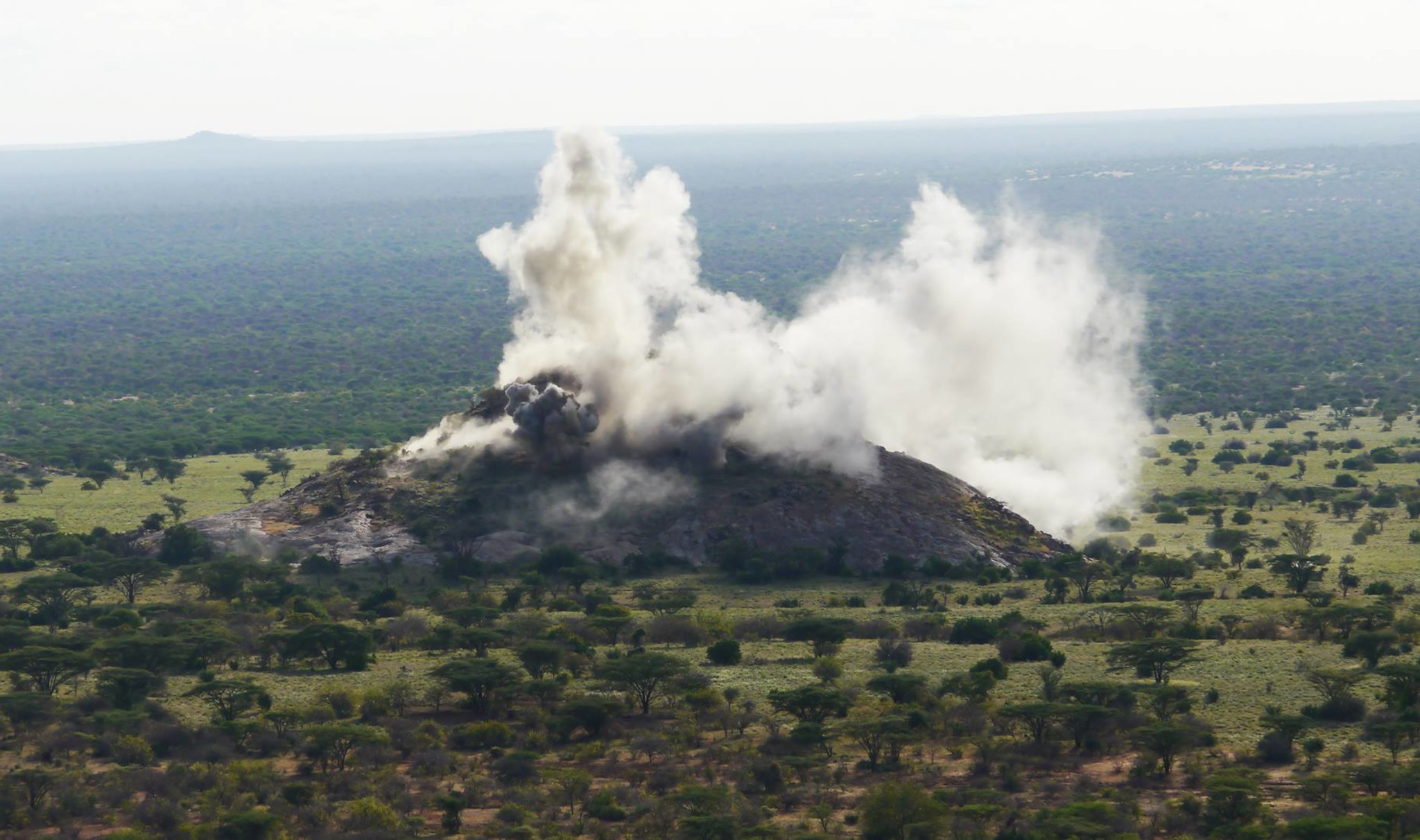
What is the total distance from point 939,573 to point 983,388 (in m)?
36.7

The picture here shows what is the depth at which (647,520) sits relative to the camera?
10169 centimetres

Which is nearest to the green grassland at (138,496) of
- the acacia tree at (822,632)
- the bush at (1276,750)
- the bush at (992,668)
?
the acacia tree at (822,632)

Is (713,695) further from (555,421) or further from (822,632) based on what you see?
(555,421)

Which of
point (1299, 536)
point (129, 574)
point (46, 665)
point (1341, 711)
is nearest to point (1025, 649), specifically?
point (1341, 711)

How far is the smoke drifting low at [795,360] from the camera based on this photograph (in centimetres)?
10581

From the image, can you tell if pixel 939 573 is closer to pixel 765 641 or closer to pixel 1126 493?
pixel 765 641

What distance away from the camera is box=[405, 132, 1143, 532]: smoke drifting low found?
106m

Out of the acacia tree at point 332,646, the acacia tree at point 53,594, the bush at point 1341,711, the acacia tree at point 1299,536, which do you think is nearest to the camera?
the bush at point 1341,711

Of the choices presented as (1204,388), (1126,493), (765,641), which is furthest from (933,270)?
(1204,388)

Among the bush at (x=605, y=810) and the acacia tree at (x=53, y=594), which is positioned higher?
the bush at (x=605, y=810)

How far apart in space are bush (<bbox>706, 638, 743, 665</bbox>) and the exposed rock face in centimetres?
2188

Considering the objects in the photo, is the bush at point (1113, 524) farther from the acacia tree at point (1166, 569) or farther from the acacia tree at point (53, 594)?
the acacia tree at point (53, 594)

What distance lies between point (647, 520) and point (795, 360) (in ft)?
52.9

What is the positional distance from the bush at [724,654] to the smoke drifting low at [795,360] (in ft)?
95.6
